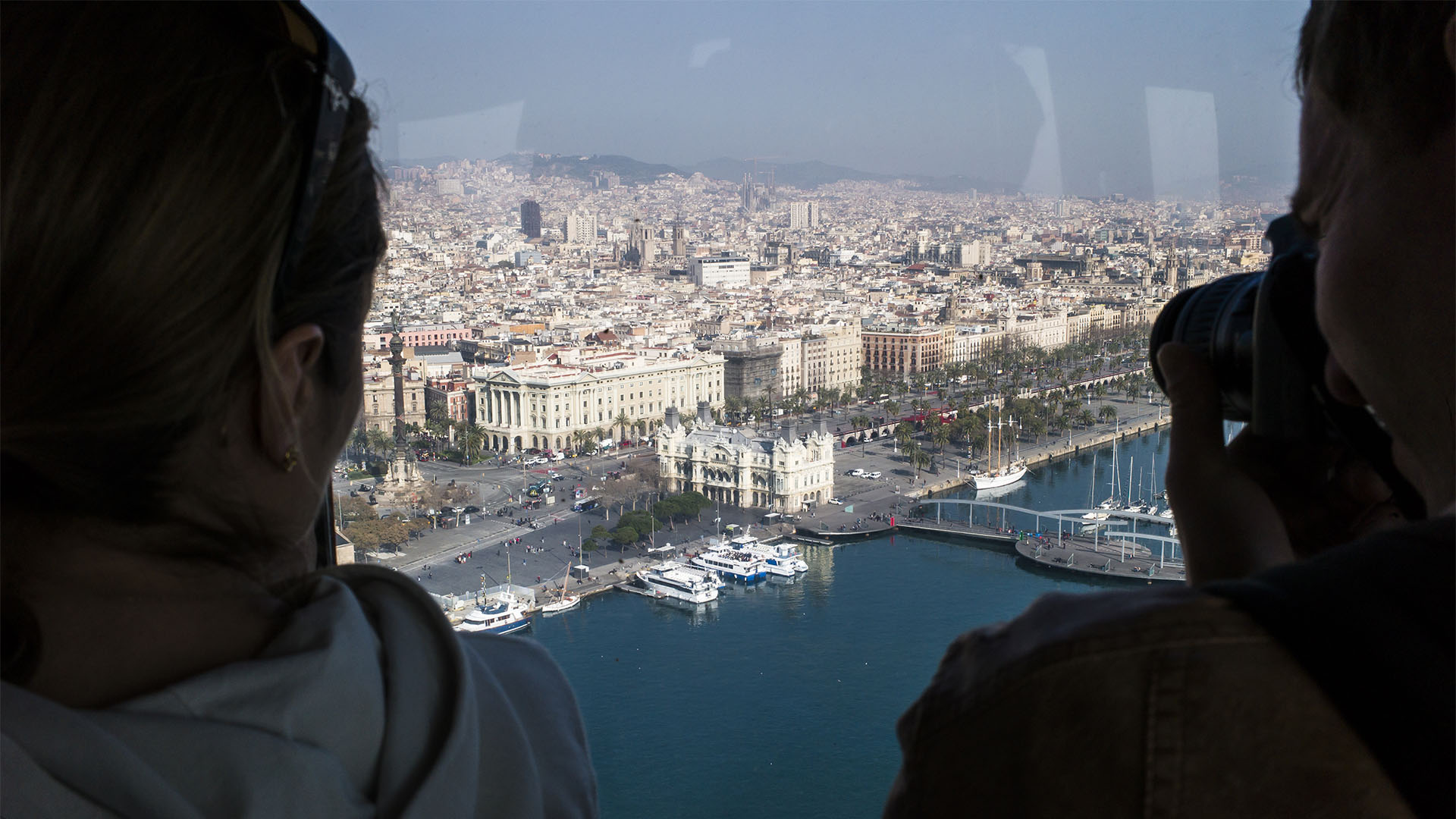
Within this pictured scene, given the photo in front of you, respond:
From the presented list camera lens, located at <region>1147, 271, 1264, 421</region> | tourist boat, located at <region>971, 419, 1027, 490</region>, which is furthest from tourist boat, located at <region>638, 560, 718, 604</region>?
camera lens, located at <region>1147, 271, 1264, 421</region>

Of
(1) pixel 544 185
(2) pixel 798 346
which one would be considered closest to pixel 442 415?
(1) pixel 544 185

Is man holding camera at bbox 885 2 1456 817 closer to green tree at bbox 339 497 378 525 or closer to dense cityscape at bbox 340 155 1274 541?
dense cityscape at bbox 340 155 1274 541

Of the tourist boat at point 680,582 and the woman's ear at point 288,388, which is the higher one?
the woman's ear at point 288,388

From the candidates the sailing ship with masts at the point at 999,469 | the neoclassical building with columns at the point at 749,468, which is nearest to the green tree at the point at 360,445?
the sailing ship with masts at the point at 999,469

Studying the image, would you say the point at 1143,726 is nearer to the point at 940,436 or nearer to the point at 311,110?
the point at 311,110

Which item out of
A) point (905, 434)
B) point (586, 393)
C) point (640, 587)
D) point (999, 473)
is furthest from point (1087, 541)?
point (586, 393)

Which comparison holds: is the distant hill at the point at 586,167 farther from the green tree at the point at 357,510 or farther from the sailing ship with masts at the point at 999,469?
the sailing ship with masts at the point at 999,469
